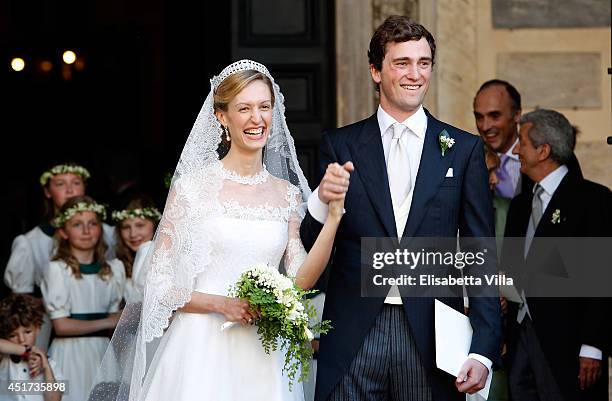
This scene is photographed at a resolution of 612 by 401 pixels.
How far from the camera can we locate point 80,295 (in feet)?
27.7

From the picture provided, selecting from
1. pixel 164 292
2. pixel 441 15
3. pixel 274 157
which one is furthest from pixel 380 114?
pixel 441 15

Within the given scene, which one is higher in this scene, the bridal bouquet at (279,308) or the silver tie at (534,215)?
the silver tie at (534,215)

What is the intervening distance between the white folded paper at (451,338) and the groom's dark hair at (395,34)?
1.01m

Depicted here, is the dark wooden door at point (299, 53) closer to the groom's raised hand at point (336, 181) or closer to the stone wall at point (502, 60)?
the stone wall at point (502, 60)

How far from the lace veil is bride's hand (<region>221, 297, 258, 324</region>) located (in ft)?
0.71

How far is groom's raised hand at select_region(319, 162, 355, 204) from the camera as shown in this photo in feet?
17.2

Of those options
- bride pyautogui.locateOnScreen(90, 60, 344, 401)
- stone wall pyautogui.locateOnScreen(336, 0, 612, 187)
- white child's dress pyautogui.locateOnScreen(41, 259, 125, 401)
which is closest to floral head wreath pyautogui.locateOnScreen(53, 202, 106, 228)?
white child's dress pyautogui.locateOnScreen(41, 259, 125, 401)

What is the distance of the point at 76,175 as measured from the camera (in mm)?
9273

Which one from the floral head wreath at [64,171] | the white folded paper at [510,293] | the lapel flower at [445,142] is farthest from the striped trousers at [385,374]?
the floral head wreath at [64,171]

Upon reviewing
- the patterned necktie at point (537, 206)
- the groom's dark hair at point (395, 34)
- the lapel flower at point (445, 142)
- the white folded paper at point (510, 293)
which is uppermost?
the groom's dark hair at point (395, 34)

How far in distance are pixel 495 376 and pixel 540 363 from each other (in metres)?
0.57

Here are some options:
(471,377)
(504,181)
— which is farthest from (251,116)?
(504,181)

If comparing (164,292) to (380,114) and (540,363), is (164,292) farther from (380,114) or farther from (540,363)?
(540,363)

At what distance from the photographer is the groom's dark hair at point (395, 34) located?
5.56m
